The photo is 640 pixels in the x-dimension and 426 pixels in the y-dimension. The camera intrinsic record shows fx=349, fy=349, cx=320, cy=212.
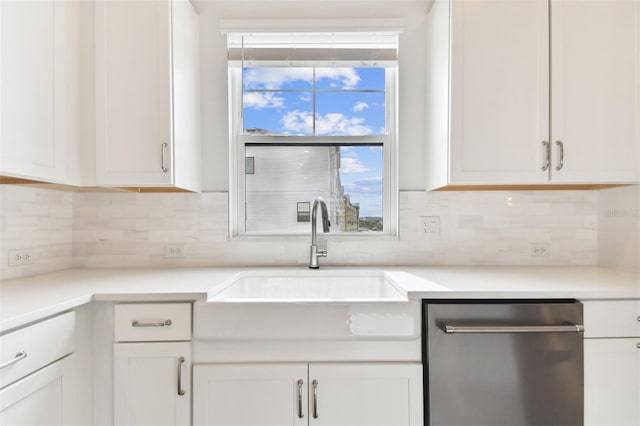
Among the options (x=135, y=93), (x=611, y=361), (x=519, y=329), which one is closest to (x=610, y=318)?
(x=611, y=361)

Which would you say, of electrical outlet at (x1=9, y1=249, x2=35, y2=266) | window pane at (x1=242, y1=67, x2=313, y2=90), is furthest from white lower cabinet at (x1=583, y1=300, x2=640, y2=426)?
electrical outlet at (x1=9, y1=249, x2=35, y2=266)

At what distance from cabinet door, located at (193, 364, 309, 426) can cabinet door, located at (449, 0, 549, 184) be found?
1.17 metres

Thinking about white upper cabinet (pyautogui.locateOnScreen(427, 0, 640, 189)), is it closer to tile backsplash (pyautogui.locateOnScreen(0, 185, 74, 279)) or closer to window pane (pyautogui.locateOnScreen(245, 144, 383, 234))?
window pane (pyautogui.locateOnScreen(245, 144, 383, 234))

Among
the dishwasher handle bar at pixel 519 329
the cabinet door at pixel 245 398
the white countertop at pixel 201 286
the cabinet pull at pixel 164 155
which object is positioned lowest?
the cabinet door at pixel 245 398

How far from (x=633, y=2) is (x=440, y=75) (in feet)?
2.81

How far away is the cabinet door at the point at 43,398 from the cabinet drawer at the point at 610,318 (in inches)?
73.2

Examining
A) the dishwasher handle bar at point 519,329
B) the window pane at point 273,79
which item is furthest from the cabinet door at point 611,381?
the window pane at point 273,79

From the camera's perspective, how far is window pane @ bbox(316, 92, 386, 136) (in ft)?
6.66

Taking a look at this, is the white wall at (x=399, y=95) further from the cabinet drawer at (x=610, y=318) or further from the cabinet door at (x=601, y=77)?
the cabinet drawer at (x=610, y=318)

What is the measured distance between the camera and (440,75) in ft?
5.62

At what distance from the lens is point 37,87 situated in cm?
132

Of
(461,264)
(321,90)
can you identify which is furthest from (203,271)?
(461,264)

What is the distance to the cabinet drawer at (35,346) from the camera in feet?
3.18

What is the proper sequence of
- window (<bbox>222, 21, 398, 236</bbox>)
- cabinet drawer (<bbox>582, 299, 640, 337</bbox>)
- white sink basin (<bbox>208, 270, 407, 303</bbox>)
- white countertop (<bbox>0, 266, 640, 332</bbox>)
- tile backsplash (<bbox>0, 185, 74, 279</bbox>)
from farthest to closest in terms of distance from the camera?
window (<bbox>222, 21, 398, 236</bbox>) < white sink basin (<bbox>208, 270, 407, 303</bbox>) < tile backsplash (<bbox>0, 185, 74, 279</bbox>) < cabinet drawer (<bbox>582, 299, 640, 337</bbox>) < white countertop (<bbox>0, 266, 640, 332</bbox>)
